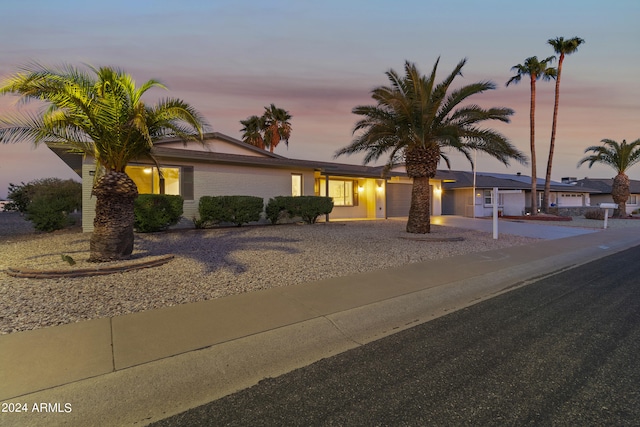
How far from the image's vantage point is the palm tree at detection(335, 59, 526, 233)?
516 inches

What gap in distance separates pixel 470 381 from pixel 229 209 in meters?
13.1

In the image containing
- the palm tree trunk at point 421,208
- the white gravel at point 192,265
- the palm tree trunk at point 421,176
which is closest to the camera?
the white gravel at point 192,265

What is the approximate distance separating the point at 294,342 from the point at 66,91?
22.7 ft

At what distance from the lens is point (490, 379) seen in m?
3.34

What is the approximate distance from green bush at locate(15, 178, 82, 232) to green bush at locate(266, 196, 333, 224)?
8444 mm

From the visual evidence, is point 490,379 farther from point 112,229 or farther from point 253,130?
point 253,130

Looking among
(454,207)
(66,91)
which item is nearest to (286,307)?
(66,91)

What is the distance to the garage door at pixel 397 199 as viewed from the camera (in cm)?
2511

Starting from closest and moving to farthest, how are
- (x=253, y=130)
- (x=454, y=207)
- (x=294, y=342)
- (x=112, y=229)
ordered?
(x=294, y=342) < (x=112, y=229) < (x=454, y=207) < (x=253, y=130)

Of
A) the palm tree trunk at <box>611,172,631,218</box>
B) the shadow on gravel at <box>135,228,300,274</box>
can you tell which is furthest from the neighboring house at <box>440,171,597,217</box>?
the shadow on gravel at <box>135,228,300,274</box>

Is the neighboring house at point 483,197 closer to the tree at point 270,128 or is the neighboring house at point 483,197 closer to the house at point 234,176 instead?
the house at point 234,176

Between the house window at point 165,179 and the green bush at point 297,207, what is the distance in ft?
12.2

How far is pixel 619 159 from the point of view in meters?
30.7

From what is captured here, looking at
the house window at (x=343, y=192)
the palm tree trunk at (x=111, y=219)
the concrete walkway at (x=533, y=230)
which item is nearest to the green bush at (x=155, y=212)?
the palm tree trunk at (x=111, y=219)
